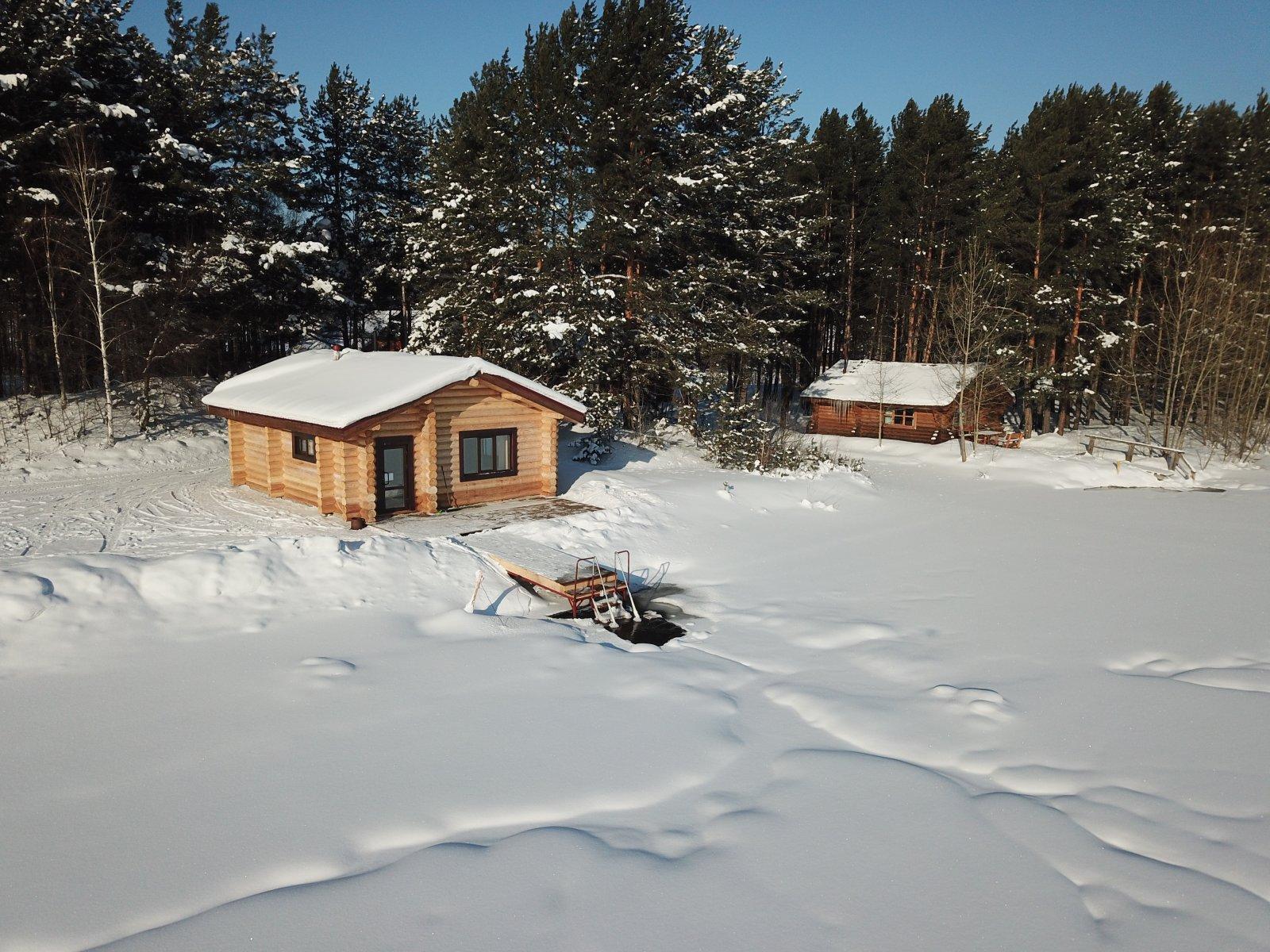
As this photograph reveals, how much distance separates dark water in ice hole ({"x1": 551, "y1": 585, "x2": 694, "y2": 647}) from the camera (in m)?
11.4

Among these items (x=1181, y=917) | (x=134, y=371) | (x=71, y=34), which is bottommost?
(x=1181, y=917)

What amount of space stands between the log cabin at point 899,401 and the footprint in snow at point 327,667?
97.1ft

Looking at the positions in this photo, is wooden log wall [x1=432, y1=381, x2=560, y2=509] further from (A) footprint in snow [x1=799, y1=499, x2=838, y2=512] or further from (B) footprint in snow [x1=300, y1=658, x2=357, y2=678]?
(B) footprint in snow [x1=300, y1=658, x2=357, y2=678]

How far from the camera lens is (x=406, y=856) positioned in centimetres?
553

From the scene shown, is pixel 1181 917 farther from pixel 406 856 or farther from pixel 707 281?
pixel 707 281

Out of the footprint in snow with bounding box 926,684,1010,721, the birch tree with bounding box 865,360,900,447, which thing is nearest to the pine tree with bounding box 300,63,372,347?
the birch tree with bounding box 865,360,900,447

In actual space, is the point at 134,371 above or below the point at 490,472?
above

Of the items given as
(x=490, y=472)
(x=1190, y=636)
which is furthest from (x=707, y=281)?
(x=1190, y=636)

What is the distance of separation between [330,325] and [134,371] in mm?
10799

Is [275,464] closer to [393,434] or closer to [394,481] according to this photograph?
[394,481]

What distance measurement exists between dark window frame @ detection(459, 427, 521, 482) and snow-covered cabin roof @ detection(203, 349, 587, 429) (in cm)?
123

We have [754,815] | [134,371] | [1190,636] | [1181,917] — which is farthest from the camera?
[134,371]

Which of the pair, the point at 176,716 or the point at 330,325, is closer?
the point at 176,716

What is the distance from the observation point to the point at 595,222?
25281 millimetres
